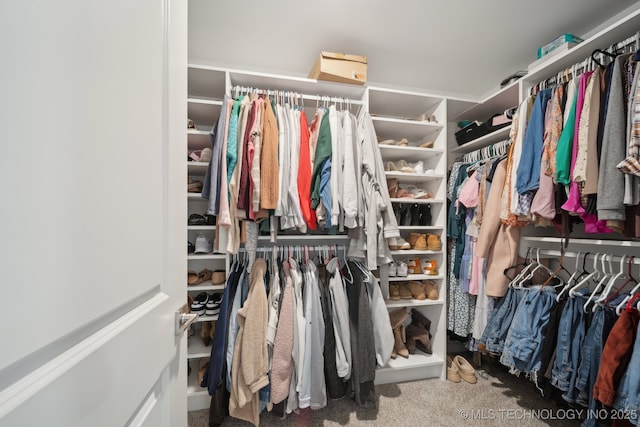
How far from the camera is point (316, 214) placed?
139 cm

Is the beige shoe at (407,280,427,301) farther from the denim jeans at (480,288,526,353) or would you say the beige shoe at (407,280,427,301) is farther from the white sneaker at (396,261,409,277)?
the denim jeans at (480,288,526,353)

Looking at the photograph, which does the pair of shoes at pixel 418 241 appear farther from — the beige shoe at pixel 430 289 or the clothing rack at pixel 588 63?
the clothing rack at pixel 588 63

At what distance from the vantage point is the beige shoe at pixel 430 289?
6.03 ft

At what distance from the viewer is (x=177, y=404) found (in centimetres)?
65

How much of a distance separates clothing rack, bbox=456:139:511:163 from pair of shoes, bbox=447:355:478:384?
158cm

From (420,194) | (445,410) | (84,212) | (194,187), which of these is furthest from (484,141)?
(84,212)

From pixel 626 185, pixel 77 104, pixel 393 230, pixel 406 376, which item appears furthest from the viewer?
pixel 406 376

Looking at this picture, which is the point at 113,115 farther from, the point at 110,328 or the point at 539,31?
the point at 539,31

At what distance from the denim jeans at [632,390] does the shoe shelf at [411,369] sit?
978mm

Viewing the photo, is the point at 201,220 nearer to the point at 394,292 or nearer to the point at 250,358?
the point at 250,358

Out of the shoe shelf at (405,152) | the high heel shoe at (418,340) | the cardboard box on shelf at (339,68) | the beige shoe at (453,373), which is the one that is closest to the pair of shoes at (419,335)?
the high heel shoe at (418,340)

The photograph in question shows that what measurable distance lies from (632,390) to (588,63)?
4.85ft

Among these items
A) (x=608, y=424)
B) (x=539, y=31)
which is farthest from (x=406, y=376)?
(x=539, y=31)

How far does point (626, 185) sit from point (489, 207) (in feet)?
1.96
